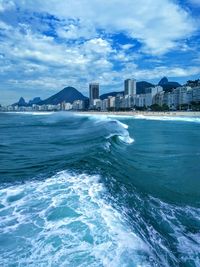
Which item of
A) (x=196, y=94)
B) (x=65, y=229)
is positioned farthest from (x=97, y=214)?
(x=196, y=94)

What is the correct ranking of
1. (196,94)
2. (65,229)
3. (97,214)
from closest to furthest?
(65,229) < (97,214) < (196,94)

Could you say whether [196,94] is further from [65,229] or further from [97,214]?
[65,229]

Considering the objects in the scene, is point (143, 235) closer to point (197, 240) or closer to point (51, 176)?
point (197, 240)

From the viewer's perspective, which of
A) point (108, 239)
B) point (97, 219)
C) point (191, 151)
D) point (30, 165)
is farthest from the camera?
point (191, 151)

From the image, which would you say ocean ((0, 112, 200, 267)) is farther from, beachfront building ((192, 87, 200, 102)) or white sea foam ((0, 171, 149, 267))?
beachfront building ((192, 87, 200, 102))

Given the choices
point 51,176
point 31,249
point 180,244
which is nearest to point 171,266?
point 180,244

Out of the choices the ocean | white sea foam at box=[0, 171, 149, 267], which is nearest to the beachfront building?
the ocean

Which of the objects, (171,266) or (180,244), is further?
(180,244)

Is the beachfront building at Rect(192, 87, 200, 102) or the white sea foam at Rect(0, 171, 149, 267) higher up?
the beachfront building at Rect(192, 87, 200, 102)
